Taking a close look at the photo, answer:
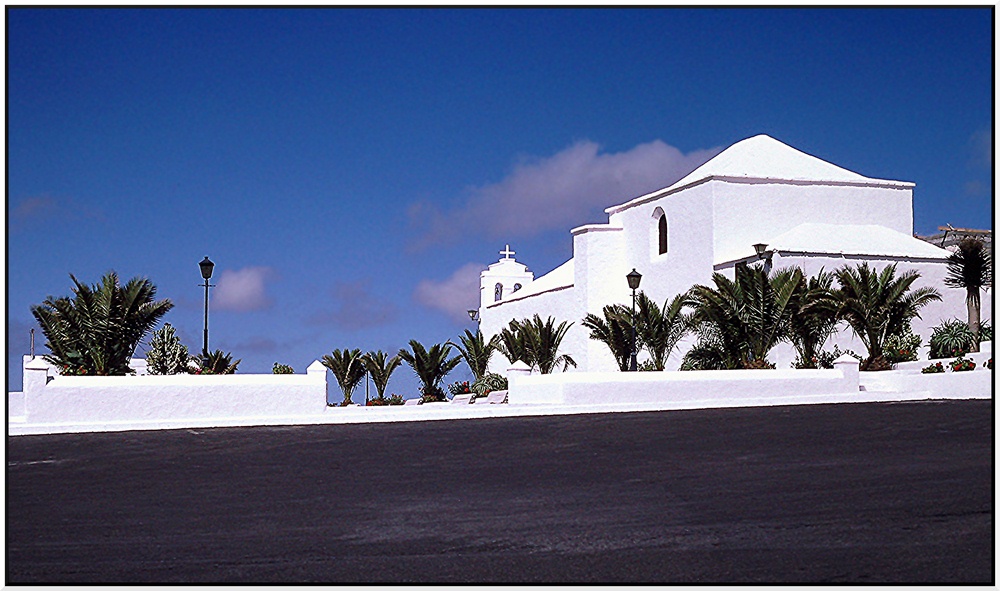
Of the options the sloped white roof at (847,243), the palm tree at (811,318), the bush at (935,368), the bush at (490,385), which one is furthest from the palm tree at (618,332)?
the bush at (935,368)

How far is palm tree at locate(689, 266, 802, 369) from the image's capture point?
2494cm

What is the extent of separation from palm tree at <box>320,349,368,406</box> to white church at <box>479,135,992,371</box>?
875 centimetres

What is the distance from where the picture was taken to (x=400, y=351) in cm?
3073

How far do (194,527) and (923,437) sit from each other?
31.6 feet

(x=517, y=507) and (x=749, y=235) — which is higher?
(x=749, y=235)

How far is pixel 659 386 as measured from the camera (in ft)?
70.1

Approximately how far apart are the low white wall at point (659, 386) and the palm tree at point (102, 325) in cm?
761

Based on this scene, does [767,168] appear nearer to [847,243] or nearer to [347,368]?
[847,243]

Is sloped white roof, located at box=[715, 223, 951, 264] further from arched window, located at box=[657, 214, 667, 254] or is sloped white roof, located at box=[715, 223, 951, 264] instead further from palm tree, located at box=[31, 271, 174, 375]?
palm tree, located at box=[31, 271, 174, 375]

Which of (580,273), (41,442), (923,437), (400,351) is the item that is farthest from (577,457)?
(580,273)

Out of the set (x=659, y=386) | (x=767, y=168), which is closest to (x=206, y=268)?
(x=659, y=386)

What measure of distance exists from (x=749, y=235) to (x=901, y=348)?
808 centimetres

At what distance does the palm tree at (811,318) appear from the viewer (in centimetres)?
2552

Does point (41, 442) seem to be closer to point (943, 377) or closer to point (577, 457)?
point (577, 457)
